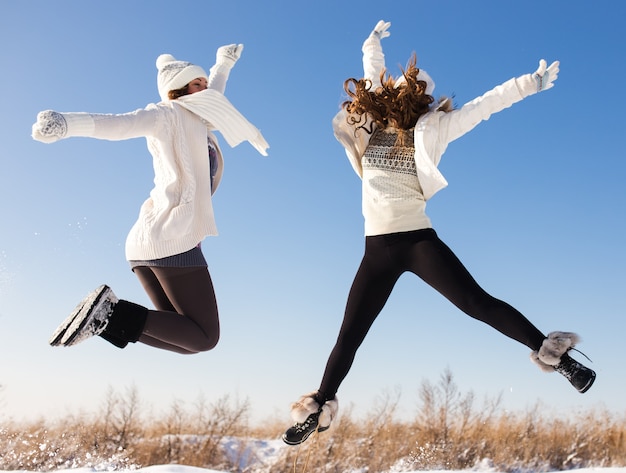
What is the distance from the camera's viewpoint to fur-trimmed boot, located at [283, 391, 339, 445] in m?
3.69

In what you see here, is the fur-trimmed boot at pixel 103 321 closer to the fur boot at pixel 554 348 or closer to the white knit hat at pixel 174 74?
the white knit hat at pixel 174 74

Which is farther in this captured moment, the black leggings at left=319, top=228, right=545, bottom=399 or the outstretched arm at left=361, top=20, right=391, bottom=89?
the outstretched arm at left=361, top=20, right=391, bottom=89

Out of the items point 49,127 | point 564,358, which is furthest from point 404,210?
point 49,127

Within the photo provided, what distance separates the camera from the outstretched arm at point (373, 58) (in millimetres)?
4203

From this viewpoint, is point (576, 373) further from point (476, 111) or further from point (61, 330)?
point (61, 330)

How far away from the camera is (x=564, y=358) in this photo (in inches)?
128

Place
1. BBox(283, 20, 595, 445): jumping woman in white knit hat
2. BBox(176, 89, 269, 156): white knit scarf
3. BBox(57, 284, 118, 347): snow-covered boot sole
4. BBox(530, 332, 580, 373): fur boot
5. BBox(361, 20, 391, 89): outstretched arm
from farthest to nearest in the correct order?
1. BBox(361, 20, 391, 89): outstretched arm
2. BBox(176, 89, 269, 156): white knit scarf
3. BBox(283, 20, 595, 445): jumping woman in white knit hat
4. BBox(530, 332, 580, 373): fur boot
5. BBox(57, 284, 118, 347): snow-covered boot sole

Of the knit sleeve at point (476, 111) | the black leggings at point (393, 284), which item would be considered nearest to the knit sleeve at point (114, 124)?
the black leggings at point (393, 284)

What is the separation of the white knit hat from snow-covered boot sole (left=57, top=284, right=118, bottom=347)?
1291mm

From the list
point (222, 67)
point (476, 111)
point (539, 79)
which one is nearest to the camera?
point (539, 79)

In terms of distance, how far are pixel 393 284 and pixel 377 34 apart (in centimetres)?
185

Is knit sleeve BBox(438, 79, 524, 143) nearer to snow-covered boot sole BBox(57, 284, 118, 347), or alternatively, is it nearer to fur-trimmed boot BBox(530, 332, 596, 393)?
fur-trimmed boot BBox(530, 332, 596, 393)

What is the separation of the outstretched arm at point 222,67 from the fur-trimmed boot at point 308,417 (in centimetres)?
213

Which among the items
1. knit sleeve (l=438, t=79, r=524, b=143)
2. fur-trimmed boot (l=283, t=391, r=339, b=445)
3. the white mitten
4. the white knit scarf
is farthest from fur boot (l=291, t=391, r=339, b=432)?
the white mitten
